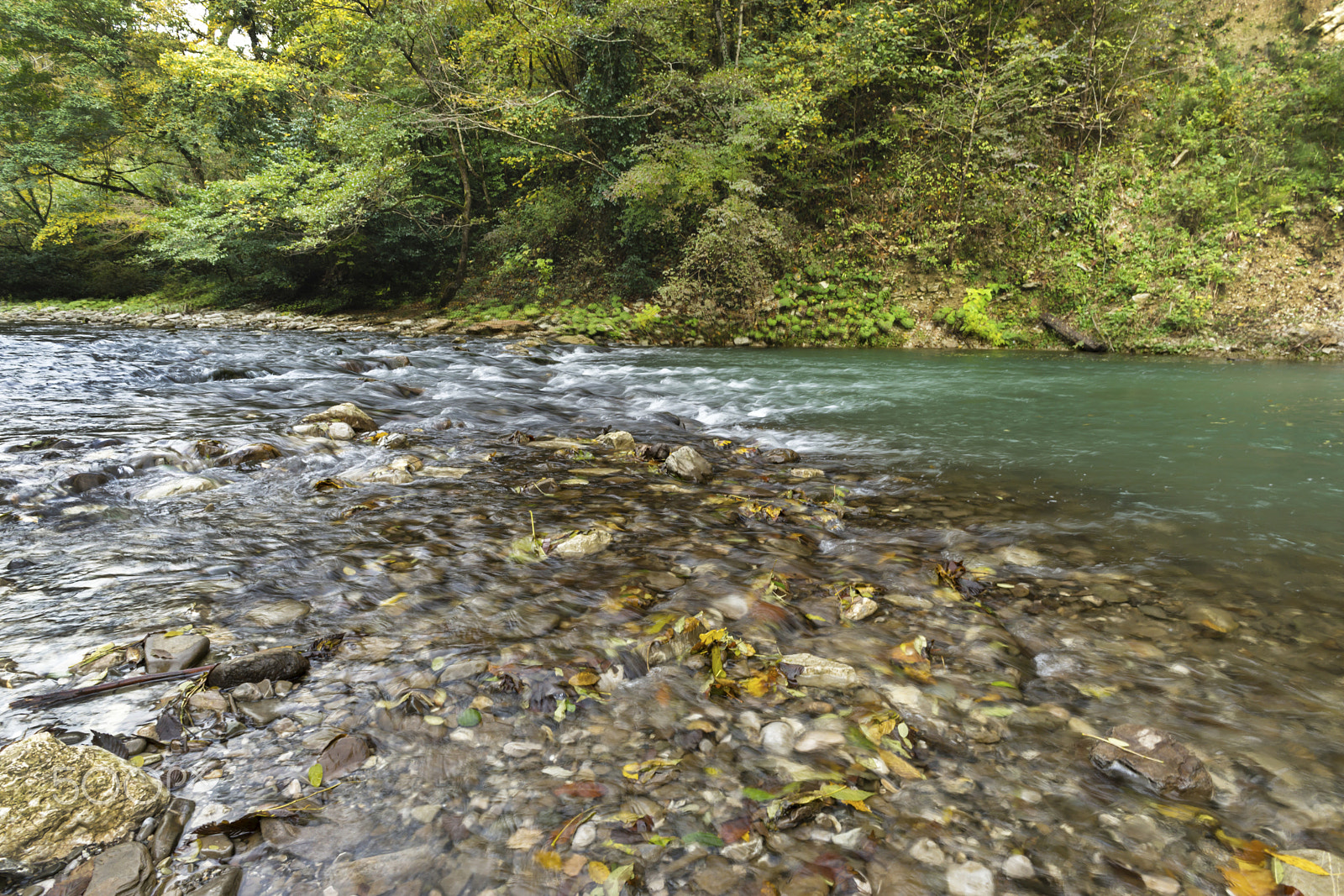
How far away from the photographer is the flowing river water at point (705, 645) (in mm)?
1596

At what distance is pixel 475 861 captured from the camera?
4.94 ft

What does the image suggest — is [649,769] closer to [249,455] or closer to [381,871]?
[381,871]

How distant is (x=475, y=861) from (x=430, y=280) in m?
20.4

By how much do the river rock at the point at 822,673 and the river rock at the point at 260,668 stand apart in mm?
1760

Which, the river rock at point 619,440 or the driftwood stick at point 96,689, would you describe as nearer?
the driftwood stick at point 96,689

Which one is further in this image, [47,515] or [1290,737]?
[47,515]

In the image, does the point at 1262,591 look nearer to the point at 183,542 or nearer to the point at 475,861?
the point at 475,861

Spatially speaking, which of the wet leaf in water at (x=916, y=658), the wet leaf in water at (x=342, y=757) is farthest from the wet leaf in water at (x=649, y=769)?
the wet leaf in water at (x=916, y=658)

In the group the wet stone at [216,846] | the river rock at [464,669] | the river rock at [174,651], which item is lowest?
the river rock at [464,669]

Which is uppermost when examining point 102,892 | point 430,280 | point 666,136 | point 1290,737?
point 666,136

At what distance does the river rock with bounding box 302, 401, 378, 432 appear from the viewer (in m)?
5.78

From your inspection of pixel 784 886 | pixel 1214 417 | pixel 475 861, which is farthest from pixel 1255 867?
pixel 1214 417

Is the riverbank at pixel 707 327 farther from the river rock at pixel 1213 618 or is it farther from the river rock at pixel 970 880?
the river rock at pixel 970 880

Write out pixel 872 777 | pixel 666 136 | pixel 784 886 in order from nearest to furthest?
pixel 784 886 < pixel 872 777 < pixel 666 136
